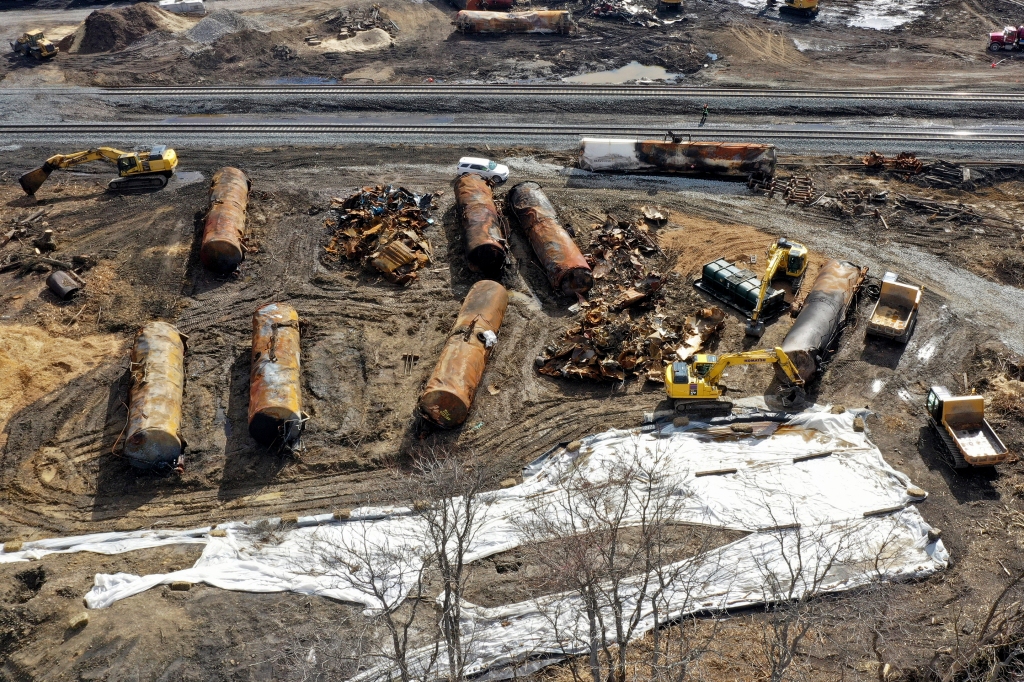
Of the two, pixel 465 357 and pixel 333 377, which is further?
pixel 333 377

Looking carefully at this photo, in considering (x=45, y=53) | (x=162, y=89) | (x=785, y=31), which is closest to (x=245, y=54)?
(x=162, y=89)

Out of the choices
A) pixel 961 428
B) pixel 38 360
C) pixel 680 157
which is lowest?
pixel 38 360

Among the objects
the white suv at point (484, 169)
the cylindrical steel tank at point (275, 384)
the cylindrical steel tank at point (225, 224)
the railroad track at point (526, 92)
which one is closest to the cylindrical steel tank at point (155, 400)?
the cylindrical steel tank at point (275, 384)

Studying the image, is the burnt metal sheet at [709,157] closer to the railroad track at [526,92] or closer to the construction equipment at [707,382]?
A: the railroad track at [526,92]

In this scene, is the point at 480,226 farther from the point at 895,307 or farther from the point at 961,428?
the point at 961,428

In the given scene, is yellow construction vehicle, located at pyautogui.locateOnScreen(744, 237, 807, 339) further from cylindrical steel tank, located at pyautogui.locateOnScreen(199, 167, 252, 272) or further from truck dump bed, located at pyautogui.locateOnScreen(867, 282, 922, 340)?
cylindrical steel tank, located at pyautogui.locateOnScreen(199, 167, 252, 272)

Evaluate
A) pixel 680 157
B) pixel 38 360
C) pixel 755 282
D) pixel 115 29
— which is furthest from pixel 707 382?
pixel 115 29

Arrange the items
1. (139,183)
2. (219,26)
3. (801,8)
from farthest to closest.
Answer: (219,26) → (801,8) → (139,183)
